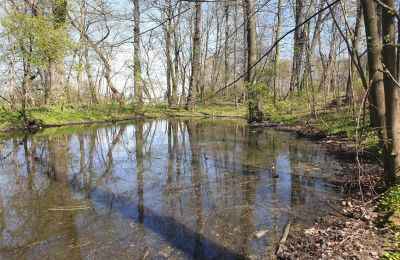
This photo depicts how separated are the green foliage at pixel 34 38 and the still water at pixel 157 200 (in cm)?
654

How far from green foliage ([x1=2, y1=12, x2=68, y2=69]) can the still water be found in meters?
6.54

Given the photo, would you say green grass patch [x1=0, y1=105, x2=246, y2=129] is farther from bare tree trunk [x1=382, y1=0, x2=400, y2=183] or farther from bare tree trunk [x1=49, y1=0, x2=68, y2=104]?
bare tree trunk [x1=382, y1=0, x2=400, y2=183]

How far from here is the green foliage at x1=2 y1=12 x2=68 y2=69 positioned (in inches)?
543

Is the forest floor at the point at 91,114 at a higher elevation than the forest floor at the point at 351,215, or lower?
higher

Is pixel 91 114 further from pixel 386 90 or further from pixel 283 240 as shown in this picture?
pixel 283 240

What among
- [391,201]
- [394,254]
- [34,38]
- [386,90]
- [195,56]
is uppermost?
[195,56]

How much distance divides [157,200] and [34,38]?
12319mm

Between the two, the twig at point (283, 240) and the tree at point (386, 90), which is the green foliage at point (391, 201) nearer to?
the tree at point (386, 90)

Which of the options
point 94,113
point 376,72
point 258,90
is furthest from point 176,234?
point 94,113

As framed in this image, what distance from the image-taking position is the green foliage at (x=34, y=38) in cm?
1380

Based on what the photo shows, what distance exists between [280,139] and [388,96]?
24.2ft

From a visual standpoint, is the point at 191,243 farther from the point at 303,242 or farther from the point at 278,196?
the point at 278,196

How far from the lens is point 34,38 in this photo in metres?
14.5

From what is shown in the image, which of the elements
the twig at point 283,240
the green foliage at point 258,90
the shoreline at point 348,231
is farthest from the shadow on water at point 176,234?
the green foliage at point 258,90
